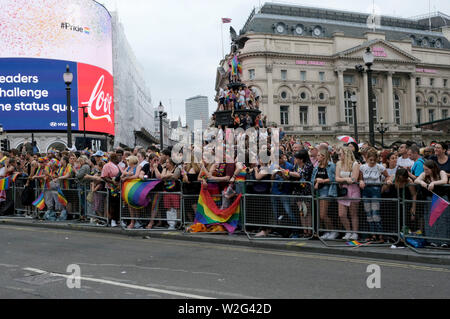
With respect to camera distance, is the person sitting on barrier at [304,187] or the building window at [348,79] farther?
the building window at [348,79]

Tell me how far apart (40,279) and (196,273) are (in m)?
2.27

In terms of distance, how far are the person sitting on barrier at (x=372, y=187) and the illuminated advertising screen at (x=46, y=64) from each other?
44.6m

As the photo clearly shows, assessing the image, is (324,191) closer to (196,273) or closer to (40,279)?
(196,273)

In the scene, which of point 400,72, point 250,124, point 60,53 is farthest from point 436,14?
point 250,124

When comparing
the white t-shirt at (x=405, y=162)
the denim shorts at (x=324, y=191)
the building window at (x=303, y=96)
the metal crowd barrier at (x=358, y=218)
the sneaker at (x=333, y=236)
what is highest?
the building window at (x=303, y=96)

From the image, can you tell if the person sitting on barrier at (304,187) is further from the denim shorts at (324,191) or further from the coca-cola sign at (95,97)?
the coca-cola sign at (95,97)

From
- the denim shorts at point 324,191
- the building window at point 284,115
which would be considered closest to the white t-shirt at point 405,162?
the denim shorts at point 324,191

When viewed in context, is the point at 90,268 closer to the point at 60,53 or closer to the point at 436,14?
the point at 60,53

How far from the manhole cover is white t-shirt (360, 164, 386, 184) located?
5987 millimetres

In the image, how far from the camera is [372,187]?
352 inches

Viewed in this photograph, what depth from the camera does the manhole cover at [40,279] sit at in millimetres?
6438

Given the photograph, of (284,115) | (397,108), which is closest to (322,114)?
(284,115)

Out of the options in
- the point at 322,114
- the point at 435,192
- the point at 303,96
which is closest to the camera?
the point at 435,192

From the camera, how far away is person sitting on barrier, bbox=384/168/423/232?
27.6 ft
